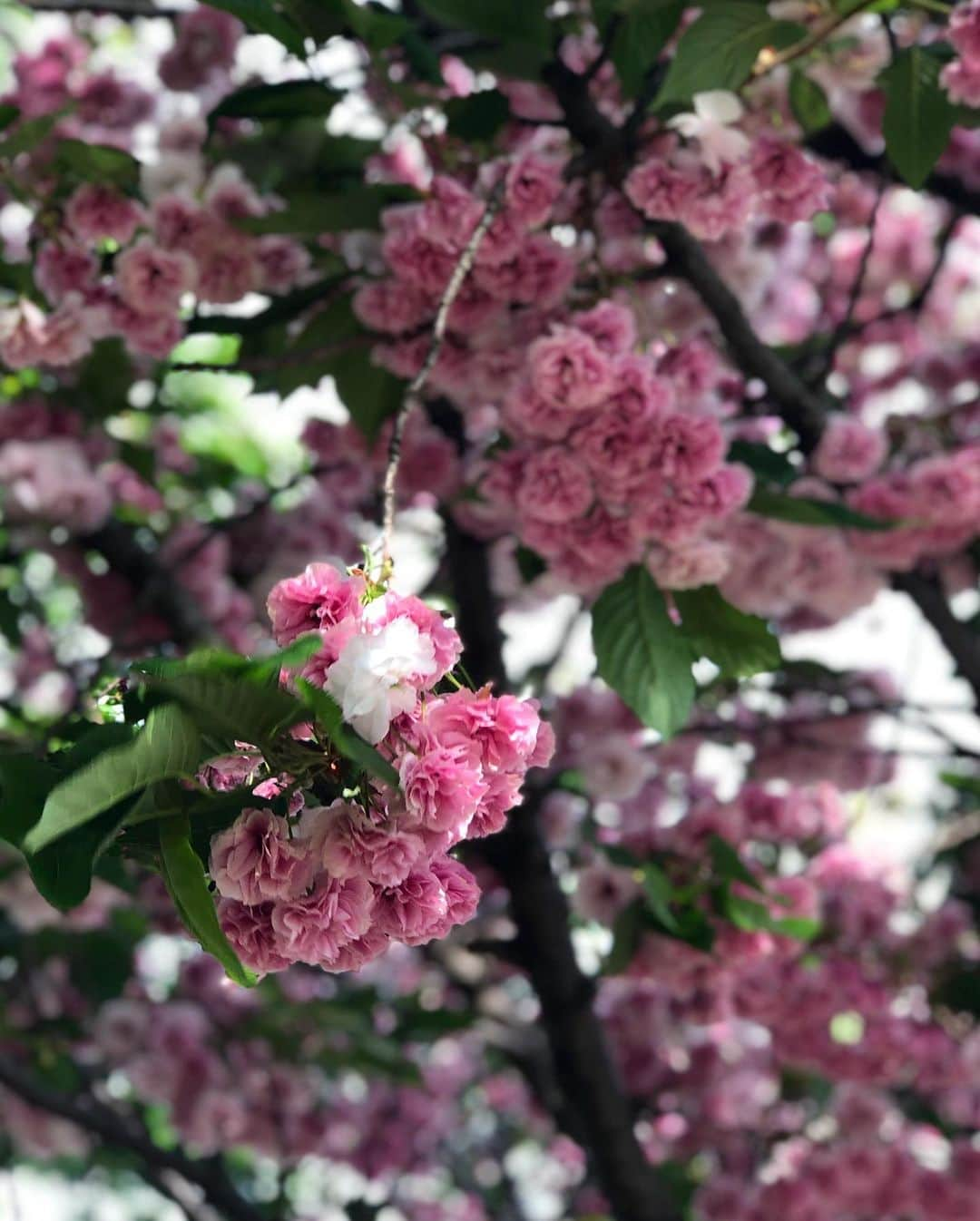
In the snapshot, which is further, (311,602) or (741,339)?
(741,339)

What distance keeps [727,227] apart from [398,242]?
0.38 meters

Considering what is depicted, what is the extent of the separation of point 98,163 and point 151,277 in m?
0.15

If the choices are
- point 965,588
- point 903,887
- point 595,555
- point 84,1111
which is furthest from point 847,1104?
point 595,555

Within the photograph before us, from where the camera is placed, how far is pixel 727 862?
78.4 inches

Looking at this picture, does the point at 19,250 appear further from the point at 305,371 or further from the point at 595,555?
the point at 595,555

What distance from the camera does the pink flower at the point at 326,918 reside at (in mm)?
749

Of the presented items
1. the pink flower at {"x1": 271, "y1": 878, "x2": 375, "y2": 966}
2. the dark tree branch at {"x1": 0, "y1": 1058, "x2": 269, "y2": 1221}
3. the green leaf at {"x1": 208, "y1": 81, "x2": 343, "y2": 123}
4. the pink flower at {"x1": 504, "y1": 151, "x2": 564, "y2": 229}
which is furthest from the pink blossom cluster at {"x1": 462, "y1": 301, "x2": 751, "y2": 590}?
the dark tree branch at {"x1": 0, "y1": 1058, "x2": 269, "y2": 1221}

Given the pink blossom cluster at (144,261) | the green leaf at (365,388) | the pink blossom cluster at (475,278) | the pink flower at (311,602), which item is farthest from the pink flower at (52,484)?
the pink flower at (311,602)

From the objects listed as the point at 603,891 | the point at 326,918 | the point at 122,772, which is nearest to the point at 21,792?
the point at 122,772

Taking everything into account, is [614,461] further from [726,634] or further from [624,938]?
[624,938]

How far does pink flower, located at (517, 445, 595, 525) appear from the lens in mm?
1520

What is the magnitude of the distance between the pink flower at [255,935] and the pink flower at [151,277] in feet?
3.71

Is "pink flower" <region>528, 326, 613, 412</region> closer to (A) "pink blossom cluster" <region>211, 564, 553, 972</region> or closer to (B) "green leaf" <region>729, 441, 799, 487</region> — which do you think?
(B) "green leaf" <region>729, 441, 799, 487</region>

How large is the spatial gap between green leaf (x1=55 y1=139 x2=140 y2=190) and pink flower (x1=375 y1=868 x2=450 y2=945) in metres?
1.22
